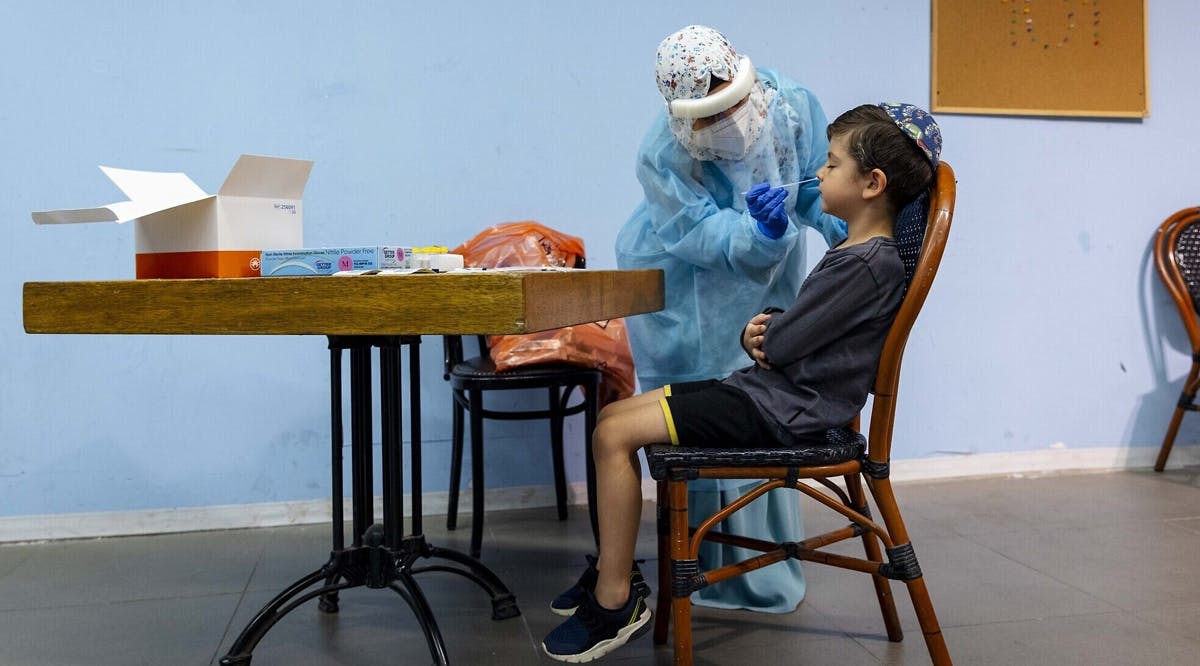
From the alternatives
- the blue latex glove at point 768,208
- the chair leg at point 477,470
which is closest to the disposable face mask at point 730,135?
the blue latex glove at point 768,208

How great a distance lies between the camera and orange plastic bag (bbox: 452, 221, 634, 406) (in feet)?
7.70

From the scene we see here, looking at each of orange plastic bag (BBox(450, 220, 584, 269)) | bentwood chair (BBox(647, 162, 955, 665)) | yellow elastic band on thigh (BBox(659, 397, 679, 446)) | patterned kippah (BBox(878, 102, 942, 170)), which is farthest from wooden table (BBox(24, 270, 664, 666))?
orange plastic bag (BBox(450, 220, 584, 269))

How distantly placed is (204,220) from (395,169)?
1.32m

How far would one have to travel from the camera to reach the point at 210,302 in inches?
48.8

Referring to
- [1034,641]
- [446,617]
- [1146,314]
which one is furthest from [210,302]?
[1146,314]

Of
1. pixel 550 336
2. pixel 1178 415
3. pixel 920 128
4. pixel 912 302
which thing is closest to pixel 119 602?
pixel 550 336

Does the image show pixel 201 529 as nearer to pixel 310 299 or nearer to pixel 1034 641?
pixel 310 299

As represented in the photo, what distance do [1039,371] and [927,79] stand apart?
0.97m

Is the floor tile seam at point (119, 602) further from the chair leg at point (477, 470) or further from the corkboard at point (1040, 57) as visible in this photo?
the corkboard at point (1040, 57)

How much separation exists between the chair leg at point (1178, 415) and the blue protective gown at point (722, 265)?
173cm

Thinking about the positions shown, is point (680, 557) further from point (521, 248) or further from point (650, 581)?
point (521, 248)

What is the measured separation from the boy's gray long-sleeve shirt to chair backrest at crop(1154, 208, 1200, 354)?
2.04 m

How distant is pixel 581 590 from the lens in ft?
6.35

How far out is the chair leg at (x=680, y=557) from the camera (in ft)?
4.79
